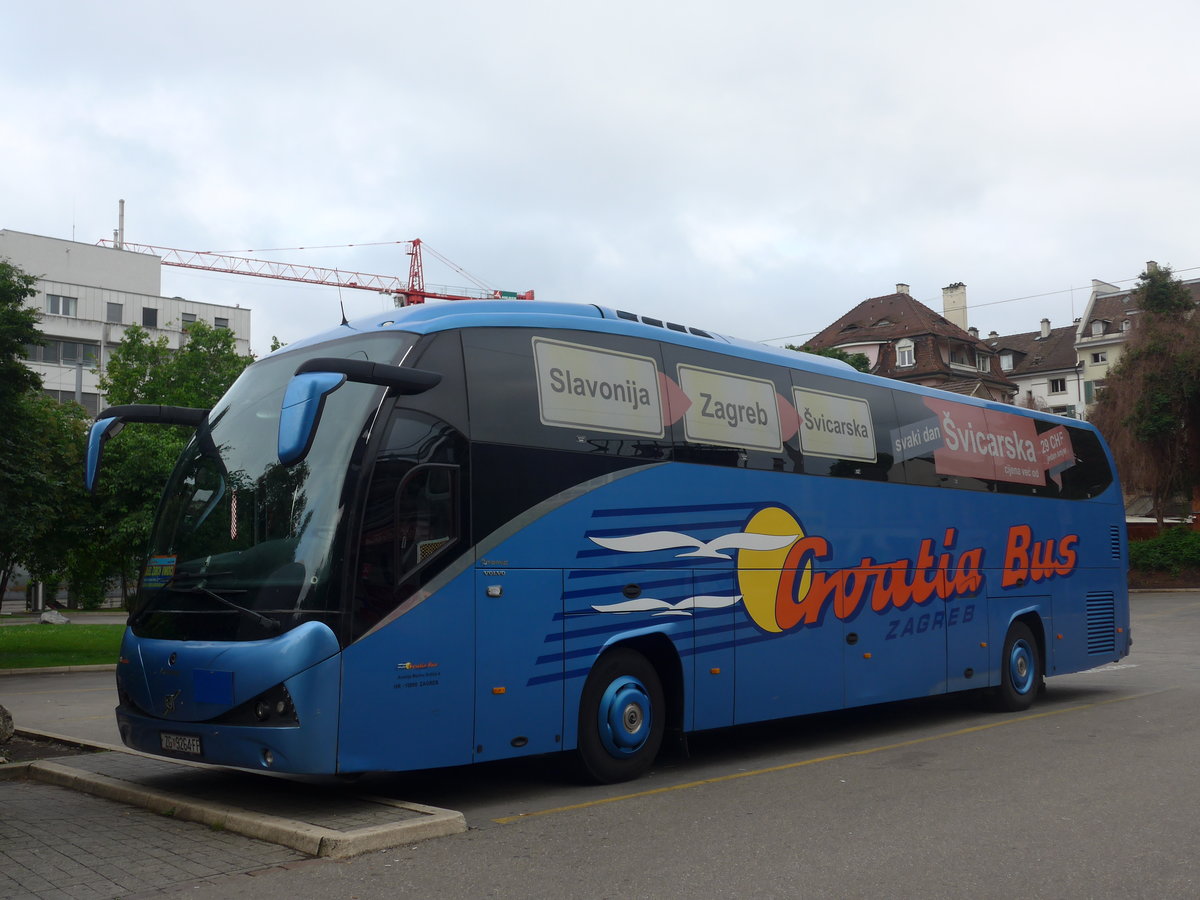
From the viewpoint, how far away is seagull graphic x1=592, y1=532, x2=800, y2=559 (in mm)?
9680

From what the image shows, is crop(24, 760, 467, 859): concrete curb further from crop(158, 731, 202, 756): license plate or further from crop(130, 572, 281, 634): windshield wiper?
crop(130, 572, 281, 634): windshield wiper

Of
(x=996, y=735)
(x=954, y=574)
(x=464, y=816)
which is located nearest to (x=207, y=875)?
(x=464, y=816)

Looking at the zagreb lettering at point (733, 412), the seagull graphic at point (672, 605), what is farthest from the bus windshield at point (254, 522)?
the zagreb lettering at point (733, 412)

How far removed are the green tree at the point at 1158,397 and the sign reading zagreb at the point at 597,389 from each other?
43776 mm

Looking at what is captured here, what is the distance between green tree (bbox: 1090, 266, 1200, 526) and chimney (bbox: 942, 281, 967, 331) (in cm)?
3224

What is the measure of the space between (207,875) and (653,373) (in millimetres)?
5466

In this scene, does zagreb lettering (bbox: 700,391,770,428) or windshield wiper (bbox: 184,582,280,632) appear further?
zagreb lettering (bbox: 700,391,770,428)

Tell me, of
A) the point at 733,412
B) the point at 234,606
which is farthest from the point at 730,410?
the point at 234,606

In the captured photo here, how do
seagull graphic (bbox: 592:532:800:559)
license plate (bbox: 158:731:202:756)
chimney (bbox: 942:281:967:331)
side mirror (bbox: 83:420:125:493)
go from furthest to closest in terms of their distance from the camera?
chimney (bbox: 942:281:967:331), seagull graphic (bbox: 592:532:800:559), side mirror (bbox: 83:420:125:493), license plate (bbox: 158:731:202:756)

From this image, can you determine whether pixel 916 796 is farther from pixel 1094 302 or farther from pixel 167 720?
pixel 1094 302

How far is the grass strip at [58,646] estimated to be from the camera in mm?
24438

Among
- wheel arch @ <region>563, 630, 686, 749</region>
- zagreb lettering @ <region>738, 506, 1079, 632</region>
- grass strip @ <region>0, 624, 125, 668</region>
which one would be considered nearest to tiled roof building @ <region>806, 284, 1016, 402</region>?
grass strip @ <region>0, 624, 125, 668</region>

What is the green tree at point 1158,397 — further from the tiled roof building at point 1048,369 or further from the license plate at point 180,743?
the license plate at point 180,743

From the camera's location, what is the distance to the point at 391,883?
20.7 feet
